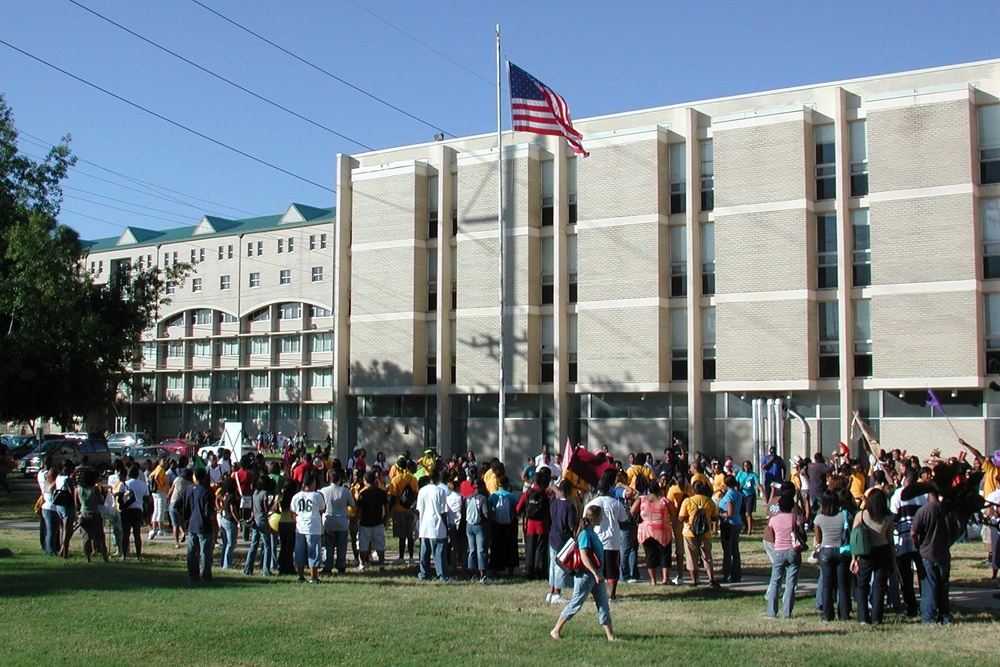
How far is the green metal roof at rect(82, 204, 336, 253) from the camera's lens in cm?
8325

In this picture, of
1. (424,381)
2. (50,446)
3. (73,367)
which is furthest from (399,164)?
(50,446)

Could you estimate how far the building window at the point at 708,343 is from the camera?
3609 centimetres

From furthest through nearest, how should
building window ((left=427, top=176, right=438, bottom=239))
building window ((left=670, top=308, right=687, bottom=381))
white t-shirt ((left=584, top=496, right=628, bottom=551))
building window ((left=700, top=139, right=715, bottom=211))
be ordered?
1. building window ((left=427, top=176, right=438, bottom=239))
2. building window ((left=670, top=308, right=687, bottom=381))
3. building window ((left=700, top=139, right=715, bottom=211))
4. white t-shirt ((left=584, top=496, right=628, bottom=551))

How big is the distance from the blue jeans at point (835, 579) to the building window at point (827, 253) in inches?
913

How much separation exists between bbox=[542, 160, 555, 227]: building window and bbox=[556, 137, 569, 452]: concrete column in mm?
450

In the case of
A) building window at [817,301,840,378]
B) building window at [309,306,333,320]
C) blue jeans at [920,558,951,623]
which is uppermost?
building window at [309,306,333,320]

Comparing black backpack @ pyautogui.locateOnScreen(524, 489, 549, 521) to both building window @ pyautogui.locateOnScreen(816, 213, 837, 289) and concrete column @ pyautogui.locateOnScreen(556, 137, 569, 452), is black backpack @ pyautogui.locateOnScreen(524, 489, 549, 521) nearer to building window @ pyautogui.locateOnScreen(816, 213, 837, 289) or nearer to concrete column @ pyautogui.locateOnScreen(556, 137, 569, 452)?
building window @ pyautogui.locateOnScreen(816, 213, 837, 289)

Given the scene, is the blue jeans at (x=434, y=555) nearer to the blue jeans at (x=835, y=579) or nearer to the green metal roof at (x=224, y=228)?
the blue jeans at (x=835, y=579)

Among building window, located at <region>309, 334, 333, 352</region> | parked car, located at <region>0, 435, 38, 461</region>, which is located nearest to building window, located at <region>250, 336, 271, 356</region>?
building window, located at <region>309, 334, 333, 352</region>

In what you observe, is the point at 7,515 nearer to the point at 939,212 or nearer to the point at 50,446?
the point at 50,446

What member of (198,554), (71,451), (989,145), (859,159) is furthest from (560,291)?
(198,554)

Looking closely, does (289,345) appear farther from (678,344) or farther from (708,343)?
(708,343)

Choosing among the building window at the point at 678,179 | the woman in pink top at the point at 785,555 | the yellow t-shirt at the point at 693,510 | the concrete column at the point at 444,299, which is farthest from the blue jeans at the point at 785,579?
the concrete column at the point at 444,299

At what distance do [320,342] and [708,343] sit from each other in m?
47.4
